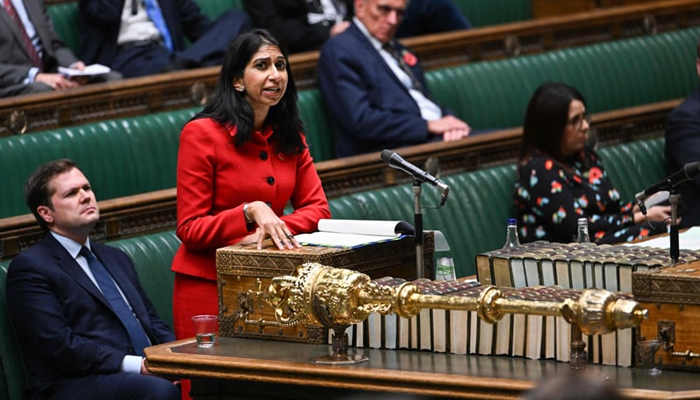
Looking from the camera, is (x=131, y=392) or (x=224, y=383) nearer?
(x=224, y=383)

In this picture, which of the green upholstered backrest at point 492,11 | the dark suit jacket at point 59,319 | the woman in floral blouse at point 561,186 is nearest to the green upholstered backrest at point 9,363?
the dark suit jacket at point 59,319

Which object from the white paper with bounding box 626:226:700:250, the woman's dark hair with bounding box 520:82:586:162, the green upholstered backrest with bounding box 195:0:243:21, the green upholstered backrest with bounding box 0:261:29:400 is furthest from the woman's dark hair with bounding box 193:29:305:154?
the green upholstered backrest with bounding box 195:0:243:21

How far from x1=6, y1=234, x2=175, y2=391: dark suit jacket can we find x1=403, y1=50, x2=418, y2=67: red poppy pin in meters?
2.01

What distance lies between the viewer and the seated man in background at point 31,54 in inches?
183

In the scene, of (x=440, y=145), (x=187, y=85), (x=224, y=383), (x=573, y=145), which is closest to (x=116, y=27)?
(x=187, y=85)

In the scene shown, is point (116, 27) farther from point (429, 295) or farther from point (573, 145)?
point (429, 295)

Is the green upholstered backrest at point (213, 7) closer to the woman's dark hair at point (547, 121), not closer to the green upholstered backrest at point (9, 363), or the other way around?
the woman's dark hair at point (547, 121)

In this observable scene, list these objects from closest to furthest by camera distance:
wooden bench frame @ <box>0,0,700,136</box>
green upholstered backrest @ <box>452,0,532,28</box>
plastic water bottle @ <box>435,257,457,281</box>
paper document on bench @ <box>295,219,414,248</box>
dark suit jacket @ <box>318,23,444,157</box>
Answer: paper document on bench @ <box>295,219,414,248</box> < plastic water bottle @ <box>435,257,457,281</box> < wooden bench frame @ <box>0,0,700,136</box> < dark suit jacket @ <box>318,23,444,157</box> < green upholstered backrest @ <box>452,0,532,28</box>

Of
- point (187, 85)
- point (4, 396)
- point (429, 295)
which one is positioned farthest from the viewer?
point (187, 85)

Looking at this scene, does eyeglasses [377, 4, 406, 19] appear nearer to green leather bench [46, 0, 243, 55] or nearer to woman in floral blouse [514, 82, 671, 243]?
woman in floral blouse [514, 82, 671, 243]

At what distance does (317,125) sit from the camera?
5027 mm

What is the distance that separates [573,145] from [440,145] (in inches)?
19.2

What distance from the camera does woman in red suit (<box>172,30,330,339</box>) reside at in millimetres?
3168

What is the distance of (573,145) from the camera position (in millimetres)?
4414
